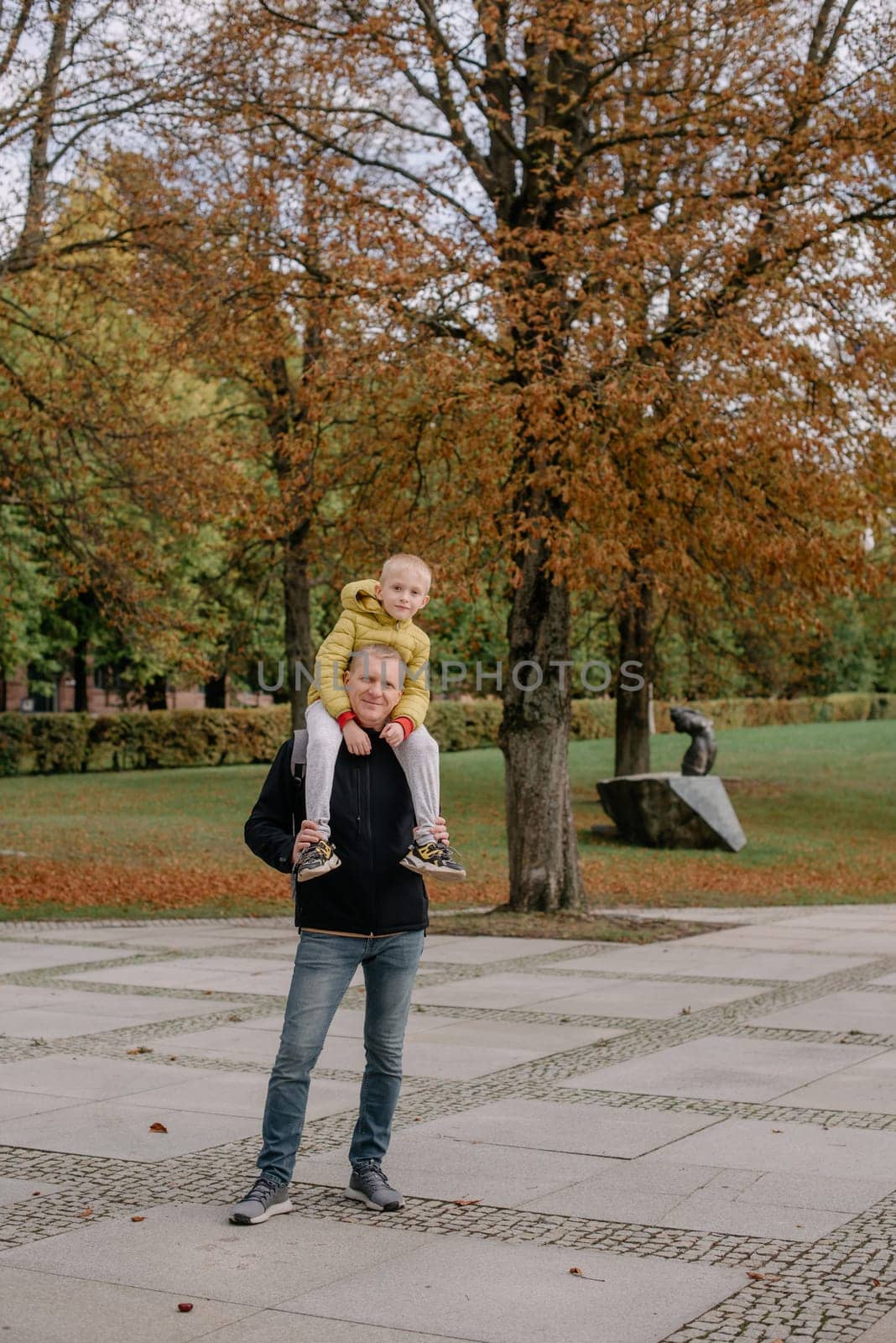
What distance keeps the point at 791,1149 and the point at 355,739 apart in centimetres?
239

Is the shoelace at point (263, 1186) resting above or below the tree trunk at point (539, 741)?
below

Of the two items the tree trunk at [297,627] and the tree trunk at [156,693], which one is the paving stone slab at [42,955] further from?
the tree trunk at [156,693]

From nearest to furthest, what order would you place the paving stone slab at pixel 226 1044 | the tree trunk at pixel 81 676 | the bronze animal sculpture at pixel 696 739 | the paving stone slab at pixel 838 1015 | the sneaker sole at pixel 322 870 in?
the sneaker sole at pixel 322 870, the paving stone slab at pixel 226 1044, the paving stone slab at pixel 838 1015, the bronze animal sculpture at pixel 696 739, the tree trunk at pixel 81 676

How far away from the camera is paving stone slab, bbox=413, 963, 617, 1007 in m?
9.73

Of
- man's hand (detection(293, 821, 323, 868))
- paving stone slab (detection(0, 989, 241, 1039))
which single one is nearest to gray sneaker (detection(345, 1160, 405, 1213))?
man's hand (detection(293, 821, 323, 868))

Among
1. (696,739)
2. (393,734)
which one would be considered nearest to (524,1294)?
(393,734)

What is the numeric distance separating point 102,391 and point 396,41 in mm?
5708

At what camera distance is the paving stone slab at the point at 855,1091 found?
265 inches

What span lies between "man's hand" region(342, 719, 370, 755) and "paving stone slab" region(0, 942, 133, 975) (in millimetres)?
6583

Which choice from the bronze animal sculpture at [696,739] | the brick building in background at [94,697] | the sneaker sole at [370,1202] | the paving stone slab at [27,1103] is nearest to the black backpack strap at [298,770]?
the sneaker sole at [370,1202]

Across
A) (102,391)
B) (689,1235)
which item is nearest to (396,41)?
(102,391)

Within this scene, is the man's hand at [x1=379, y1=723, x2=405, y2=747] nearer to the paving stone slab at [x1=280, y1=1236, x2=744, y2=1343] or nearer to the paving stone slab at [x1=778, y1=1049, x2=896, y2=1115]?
the paving stone slab at [x1=280, y1=1236, x2=744, y2=1343]

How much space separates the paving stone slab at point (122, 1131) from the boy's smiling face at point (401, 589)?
229 cm

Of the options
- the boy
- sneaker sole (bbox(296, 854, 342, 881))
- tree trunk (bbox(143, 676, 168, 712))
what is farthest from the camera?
tree trunk (bbox(143, 676, 168, 712))
